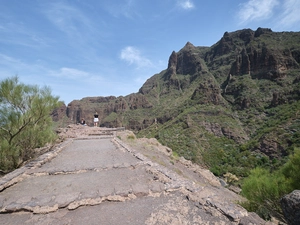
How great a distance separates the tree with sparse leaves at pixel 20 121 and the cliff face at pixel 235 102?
34.0 m

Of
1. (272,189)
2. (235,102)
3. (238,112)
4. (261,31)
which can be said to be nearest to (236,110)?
(238,112)

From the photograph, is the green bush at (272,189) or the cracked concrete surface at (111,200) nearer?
the cracked concrete surface at (111,200)

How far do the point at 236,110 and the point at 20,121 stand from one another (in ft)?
229

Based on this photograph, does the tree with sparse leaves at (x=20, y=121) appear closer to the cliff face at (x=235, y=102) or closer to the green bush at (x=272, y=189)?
the green bush at (x=272, y=189)

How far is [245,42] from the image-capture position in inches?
4515

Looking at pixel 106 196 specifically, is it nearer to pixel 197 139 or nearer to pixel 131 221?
pixel 131 221

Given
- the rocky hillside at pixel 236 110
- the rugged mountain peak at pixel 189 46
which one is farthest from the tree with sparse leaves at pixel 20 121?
the rugged mountain peak at pixel 189 46

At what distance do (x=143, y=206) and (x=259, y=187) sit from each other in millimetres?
5859

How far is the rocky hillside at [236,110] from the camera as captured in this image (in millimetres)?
38419

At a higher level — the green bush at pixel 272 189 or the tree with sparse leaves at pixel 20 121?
the tree with sparse leaves at pixel 20 121

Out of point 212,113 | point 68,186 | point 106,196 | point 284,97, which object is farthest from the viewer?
point 212,113

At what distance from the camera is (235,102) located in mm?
69125

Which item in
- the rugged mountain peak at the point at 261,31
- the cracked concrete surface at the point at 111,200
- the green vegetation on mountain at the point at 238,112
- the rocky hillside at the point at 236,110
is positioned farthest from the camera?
the rugged mountain peak at the point at 261,31

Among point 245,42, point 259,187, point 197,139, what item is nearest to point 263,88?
point 197,139
